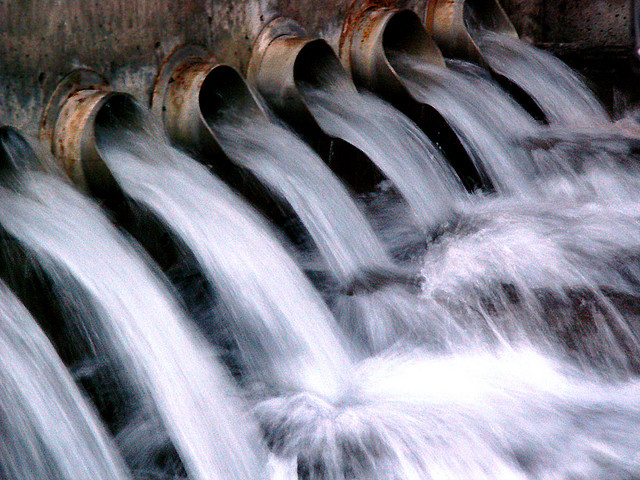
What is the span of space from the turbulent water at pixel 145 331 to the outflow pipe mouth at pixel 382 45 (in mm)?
2266

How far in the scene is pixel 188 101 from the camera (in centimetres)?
379

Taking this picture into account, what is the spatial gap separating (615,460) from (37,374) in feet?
5.57

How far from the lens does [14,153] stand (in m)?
3.13

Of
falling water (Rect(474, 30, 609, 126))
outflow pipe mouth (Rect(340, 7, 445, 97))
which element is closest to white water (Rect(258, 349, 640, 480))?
outflow pipe mouth (Rect(340, 7, 445, 97))

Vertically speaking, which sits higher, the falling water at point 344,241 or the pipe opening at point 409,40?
the pipe opening at point 409,40

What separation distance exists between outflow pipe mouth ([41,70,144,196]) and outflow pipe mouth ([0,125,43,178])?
16cm

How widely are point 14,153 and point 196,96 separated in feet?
3.10

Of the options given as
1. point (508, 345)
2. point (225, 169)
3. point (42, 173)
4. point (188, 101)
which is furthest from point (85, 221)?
point (508, 345)

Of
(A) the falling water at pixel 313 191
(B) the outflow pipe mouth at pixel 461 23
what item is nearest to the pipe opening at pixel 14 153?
(A) the falling water at pixel 313 191

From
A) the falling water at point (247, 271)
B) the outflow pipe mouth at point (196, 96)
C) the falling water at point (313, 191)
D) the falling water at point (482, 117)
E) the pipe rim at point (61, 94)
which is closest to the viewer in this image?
the falling water at point (247, 271)

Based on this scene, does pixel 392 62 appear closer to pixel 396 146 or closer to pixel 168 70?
pixel 396 146

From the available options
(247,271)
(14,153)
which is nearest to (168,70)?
(14,153)

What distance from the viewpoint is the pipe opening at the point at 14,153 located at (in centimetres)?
309

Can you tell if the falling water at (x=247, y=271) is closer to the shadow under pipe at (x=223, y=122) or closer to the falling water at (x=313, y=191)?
the shadow under pipe at (x=223, y=122)
